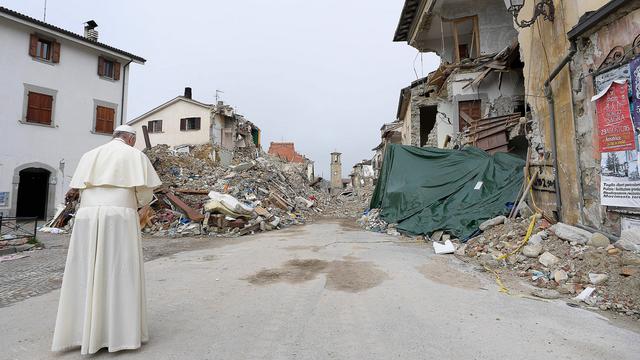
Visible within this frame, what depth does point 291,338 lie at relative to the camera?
267cm

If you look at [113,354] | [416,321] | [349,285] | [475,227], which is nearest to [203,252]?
[349,285]

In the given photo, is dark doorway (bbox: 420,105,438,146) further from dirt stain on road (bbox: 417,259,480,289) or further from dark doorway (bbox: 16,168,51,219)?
dark doorway (bbox: 16,168,51,219)

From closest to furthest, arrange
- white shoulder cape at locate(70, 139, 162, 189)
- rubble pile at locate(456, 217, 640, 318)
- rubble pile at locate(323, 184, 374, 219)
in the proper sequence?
white shoulder cape at locate(70, 139, 162, 189)
rubble pile at locate(456, 217, 640, 318)
rubble pile at locate(323, 184, 374, 219)

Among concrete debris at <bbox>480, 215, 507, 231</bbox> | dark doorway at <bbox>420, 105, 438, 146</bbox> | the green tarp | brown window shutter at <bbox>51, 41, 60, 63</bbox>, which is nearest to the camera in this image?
concrete debris at <bbox>480, 215, 507, 231</bbox>

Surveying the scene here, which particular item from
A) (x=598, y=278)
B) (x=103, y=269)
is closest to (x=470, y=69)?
(x=598, y=278)

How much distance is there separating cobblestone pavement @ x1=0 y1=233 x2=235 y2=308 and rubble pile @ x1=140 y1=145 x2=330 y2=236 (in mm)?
1046

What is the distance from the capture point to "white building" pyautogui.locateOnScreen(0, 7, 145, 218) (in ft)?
46.0

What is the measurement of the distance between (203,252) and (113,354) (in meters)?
4.97

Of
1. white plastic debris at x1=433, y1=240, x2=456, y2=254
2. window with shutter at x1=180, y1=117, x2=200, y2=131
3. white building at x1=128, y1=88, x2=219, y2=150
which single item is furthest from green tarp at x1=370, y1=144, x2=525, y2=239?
window with shutter at x1=180, y1=117, x2=200, y2=131

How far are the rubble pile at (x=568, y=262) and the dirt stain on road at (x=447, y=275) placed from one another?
0.72m

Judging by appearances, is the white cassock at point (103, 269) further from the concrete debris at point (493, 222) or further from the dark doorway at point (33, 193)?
the dark doorway at point (33, 193)

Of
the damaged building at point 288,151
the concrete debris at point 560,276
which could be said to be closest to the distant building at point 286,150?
the damaged building at point 288,151

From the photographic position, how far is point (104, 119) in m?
17.3

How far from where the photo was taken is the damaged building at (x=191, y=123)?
26438 millimetres
